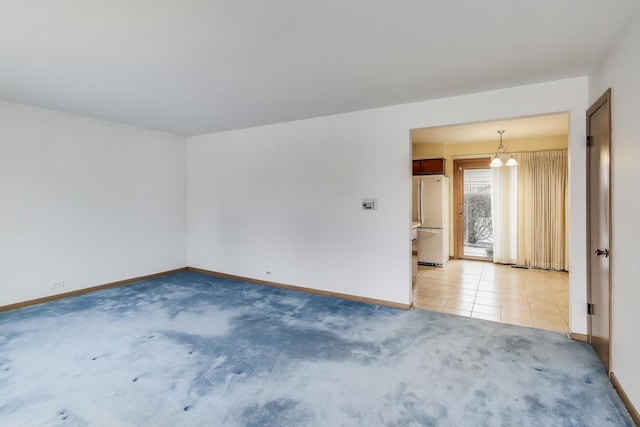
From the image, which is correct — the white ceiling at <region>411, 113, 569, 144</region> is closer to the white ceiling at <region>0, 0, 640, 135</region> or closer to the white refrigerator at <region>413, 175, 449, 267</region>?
the white refrigerator at <region>413, 175, 449, 267</region>

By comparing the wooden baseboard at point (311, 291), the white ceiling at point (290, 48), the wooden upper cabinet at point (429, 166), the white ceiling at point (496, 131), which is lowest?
the wooden baseboard at point (311, 291)

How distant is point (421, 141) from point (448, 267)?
2589 mm

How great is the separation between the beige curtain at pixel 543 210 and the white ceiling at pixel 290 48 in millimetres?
3644

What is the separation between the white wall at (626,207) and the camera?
194 cm

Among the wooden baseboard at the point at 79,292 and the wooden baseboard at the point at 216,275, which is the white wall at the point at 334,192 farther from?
the wooden baseboard at the point at 79,292

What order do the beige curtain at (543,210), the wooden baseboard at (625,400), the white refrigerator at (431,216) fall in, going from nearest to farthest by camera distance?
the wooden baseboard at (625,400)
the beige curtain at (543,210)
the white refrigerator at (431,216)

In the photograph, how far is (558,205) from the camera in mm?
5934

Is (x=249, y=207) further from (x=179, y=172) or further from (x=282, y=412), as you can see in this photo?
(x=282, y=412)

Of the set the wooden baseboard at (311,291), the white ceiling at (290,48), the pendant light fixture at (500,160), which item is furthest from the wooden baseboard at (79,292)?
the pendant light fixture at (500,160)

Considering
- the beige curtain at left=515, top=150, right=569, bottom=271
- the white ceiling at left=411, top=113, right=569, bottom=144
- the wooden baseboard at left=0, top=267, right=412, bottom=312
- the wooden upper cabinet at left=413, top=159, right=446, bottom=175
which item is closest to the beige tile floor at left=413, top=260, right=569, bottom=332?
the beige curtain at left=515, top=150, right=569, bottom=271

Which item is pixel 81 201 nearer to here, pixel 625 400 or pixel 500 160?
pixel 625 400

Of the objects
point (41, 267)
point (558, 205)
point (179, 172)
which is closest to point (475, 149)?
point (558, 205)

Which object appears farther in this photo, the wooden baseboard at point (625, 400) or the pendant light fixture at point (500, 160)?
the pendant light fixture at point (500, 160)

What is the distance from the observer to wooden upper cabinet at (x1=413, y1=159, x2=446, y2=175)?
6418 millimetres
